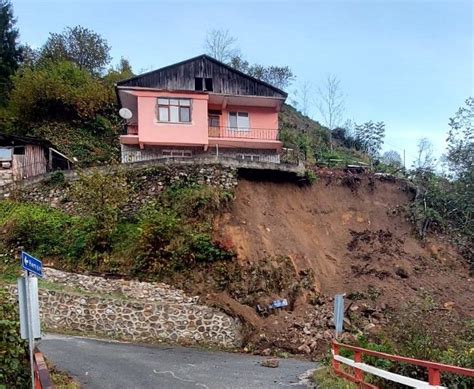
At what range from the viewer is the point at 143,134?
2508 centimetres

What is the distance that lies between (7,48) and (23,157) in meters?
17.5

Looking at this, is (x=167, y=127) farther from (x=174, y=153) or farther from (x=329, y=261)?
(x=329, y=261)

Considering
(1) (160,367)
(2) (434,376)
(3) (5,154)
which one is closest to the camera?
(2) (434,376)

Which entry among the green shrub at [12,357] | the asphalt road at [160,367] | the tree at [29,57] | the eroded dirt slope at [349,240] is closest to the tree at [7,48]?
the tree at [29,57]

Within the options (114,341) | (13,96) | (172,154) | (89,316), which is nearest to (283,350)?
(114,341)

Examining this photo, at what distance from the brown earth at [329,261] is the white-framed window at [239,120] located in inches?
199

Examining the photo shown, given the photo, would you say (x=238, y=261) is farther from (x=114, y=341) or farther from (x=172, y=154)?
(x=172, y=154)

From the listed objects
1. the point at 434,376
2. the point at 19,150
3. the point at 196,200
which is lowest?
the point at 434,376

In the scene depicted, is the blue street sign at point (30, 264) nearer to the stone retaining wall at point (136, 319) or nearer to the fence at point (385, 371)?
the fence at point (385, 371)

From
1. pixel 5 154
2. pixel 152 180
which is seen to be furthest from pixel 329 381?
pixel 5 154

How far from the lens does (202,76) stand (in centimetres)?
2631

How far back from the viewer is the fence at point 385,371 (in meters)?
5.22

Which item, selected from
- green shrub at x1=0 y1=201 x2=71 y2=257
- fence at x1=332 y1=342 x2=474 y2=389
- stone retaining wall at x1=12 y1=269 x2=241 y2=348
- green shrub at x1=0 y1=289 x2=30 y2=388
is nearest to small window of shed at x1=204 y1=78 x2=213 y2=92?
green shrub at x1=0 y1=201 x2=71 y2=257

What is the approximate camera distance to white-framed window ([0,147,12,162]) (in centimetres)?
2494
